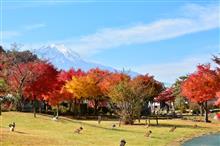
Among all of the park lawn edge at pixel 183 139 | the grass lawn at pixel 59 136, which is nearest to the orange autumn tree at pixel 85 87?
the grass lawn at pixel 59 136

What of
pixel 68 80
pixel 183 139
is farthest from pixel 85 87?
pixel 183 139

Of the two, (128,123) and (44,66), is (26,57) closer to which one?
(44,66)

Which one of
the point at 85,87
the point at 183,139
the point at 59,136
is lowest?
the point at 183,139

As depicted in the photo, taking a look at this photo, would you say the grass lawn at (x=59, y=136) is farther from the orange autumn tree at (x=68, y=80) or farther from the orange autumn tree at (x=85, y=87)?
the orange autumn tree at (x=85, y=87)

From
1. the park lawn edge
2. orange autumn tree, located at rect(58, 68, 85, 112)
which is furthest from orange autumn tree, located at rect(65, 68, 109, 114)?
the park lawn edge

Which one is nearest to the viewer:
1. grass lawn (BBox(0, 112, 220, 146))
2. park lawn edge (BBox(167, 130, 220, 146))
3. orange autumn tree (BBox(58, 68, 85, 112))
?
grass lawn (BBox(0, 112, 220, 146))

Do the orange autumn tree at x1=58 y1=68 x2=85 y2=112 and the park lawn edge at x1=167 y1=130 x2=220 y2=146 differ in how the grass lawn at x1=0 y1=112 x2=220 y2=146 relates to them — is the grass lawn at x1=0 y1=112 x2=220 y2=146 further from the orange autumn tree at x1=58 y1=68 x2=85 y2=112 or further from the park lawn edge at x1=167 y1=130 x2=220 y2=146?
the orange autumn tree at x1=58 y1=68 x2=85 y2=112

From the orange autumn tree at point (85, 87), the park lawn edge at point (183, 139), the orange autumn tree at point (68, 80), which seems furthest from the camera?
the orange autumn tree at point (85, 87)

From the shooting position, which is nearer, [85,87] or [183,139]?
[183,139]

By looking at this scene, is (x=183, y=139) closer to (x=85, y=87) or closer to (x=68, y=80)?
(x=85, y=87)

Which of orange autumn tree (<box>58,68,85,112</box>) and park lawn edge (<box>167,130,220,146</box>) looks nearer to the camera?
park lawn edge (<box>167,130,220,146</box>)

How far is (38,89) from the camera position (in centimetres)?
7688

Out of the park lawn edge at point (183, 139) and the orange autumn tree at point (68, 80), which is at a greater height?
the orange autumn tree at point (68, 80)

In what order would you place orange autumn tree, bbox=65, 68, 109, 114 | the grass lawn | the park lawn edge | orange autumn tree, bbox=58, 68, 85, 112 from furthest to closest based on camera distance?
orange autumn tree, bbox=65, 68, 109, 114, orange autumn tree, bbox=58, 68, 85, 112, the park lawn edge, the grass lawn
